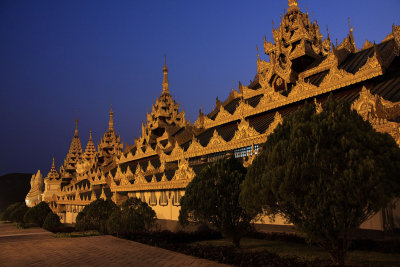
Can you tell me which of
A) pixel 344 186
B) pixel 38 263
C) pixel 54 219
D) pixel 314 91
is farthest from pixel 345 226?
pixel 54 219

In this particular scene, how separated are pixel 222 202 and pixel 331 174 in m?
5.56

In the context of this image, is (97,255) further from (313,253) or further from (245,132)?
(245,132)

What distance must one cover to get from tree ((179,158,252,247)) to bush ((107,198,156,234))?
5.88m

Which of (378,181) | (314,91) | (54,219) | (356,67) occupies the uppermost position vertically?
(356,67)

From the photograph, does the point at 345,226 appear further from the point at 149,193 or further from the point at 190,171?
the point at 149,193

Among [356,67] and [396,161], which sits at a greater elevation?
[356,67]

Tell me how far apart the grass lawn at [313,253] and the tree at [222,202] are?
1165 millimetres

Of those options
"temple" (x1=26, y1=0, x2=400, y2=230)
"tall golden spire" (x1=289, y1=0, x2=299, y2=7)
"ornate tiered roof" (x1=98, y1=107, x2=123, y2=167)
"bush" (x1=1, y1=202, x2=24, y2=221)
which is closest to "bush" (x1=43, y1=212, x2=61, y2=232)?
"temple" (x1=26, y1=0, x2=400, y2=230)

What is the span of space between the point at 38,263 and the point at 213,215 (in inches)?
254

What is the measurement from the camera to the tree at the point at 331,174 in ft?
24.4

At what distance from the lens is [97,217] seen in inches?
904

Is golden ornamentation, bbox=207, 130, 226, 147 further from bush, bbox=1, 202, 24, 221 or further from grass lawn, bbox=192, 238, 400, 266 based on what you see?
bush, bbox=1, 202, 24, 221

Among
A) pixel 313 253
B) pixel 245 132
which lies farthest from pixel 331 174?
pixel 245 132

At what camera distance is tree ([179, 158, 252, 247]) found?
1270 centimetres
